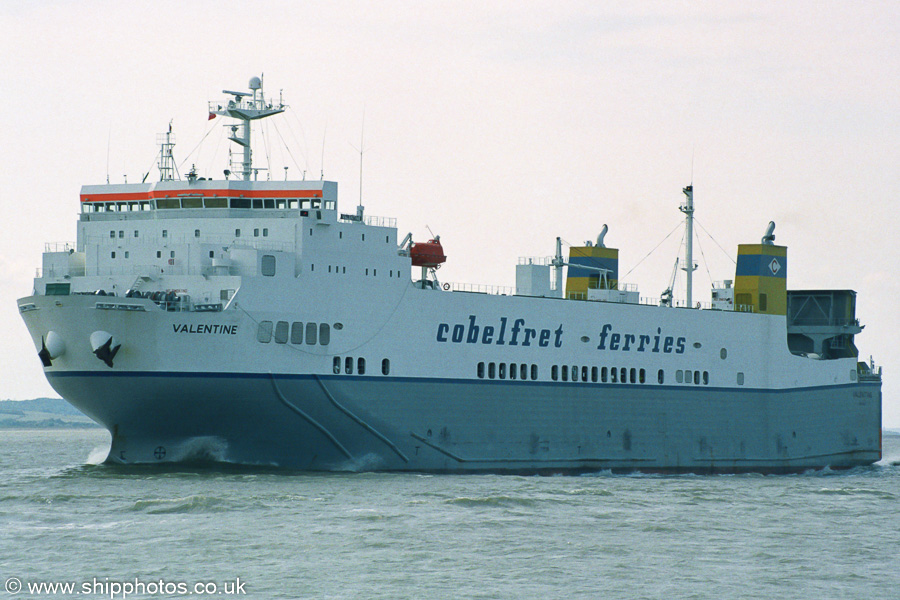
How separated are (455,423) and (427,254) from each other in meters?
5.15

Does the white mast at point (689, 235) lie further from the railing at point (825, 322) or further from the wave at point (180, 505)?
the wave at point (180, 505)

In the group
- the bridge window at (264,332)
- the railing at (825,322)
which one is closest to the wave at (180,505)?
the bridge window at (264,332)

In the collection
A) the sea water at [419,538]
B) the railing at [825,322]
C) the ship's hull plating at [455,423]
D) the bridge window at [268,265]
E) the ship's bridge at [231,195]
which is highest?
the ship's bridge at [231,195]

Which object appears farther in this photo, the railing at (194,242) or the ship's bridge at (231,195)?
the ship's bridge at (231,195)

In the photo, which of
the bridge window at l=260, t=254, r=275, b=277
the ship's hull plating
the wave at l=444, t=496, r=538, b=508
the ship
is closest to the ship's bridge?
the ship

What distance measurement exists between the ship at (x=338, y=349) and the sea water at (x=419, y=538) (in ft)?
4.93

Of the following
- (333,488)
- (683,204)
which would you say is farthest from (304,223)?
(683,204)

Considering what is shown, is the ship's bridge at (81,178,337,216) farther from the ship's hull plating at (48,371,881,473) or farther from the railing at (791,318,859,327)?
the railing at (791,318,859,327)

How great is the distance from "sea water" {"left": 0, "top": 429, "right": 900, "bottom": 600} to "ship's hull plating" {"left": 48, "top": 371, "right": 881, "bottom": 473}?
92 centimetres

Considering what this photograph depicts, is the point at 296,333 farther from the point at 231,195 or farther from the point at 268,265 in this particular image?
the point at 231,195

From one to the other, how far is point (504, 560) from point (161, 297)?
535 inches

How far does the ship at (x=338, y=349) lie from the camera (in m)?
31.3

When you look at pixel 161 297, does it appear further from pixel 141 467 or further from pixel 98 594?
pixel 98 594

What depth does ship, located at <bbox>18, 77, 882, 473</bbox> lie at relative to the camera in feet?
103
